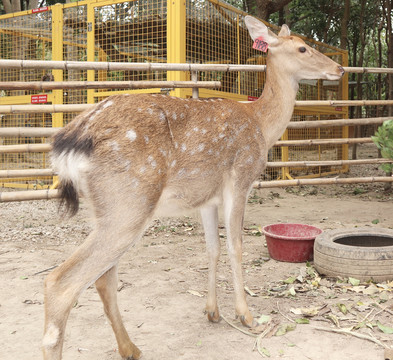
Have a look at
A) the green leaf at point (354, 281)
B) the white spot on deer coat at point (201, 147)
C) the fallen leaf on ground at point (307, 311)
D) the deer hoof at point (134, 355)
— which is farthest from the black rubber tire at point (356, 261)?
the deer hoof at point (134, 355)

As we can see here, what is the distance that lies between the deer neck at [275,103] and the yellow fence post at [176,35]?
296 centimetres

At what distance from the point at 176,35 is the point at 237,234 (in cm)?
418

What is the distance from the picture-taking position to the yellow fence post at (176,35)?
643 centimetres

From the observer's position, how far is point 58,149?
239 centimetres

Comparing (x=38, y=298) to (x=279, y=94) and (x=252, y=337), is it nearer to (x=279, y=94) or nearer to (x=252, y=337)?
(x=252, y=337)

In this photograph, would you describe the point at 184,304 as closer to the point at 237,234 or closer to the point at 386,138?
the point at 237,234

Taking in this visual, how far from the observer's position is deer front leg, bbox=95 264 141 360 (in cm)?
257

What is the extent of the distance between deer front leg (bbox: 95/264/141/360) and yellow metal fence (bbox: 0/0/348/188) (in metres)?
4.17

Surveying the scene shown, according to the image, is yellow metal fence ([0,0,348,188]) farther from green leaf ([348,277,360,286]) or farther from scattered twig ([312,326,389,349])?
scattered twig ([312,326,389,349])

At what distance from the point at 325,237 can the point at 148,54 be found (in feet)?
14.3

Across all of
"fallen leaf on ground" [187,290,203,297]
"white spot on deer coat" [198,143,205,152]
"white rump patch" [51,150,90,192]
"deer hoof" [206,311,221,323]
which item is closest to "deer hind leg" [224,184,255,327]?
"deer hoof" [206,311,221,323]

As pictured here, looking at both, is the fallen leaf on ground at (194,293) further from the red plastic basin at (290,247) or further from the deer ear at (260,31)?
the deer ear at (260,31)

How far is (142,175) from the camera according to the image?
240 centimetres

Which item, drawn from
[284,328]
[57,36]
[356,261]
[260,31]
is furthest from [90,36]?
[284,328]
